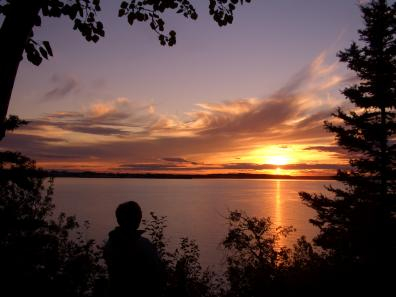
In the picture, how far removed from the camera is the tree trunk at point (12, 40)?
2893mm

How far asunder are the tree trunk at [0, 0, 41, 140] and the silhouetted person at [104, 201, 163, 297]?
1469 mm

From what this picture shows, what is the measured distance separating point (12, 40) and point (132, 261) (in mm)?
2241

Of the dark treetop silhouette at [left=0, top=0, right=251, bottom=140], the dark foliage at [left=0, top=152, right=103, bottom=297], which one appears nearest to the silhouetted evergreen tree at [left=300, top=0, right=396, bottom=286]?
the dark foliage at [left=0, top=152, right=103, bottom=297]

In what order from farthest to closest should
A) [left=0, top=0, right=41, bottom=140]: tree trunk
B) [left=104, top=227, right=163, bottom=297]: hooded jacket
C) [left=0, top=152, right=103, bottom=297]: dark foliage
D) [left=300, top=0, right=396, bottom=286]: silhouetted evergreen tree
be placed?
[left=300, top=0, right=396, bottom=286]: silhouetted evergreen tree
[left=0, top=152, right=103, bottom=297]: dark foliage
[left=104, top=227, right=163, bottom=297]: hooded jacket
[left=0, top=0, right=41, bottom=140]: tree trunk

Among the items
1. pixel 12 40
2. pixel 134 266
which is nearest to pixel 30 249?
pixel 134 266

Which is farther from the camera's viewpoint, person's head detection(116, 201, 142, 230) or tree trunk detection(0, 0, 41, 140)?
person's head detection(116, 201, 142, 230)

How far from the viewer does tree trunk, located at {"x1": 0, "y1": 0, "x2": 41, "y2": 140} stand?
289 cm

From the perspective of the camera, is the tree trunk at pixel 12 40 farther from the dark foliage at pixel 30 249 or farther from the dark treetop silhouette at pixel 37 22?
the dark foliage at pixel 30 249

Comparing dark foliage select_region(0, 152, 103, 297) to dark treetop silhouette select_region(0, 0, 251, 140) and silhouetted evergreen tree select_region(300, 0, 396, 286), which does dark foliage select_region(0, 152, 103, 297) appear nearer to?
dark treetop silhouette select_region(0, 0, 251, 140)

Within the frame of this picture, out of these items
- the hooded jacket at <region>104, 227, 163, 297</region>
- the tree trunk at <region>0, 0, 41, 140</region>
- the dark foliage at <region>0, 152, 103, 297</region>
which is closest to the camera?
the tree trunk at <region>0, 0, 41, 140</region>

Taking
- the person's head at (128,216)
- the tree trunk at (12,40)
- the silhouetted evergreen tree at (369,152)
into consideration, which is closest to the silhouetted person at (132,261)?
the person's head at (128,216)

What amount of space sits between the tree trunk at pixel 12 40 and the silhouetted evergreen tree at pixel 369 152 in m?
21.4

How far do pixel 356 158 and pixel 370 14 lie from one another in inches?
378

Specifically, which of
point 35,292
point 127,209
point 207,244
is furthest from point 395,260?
A: point 207,244
